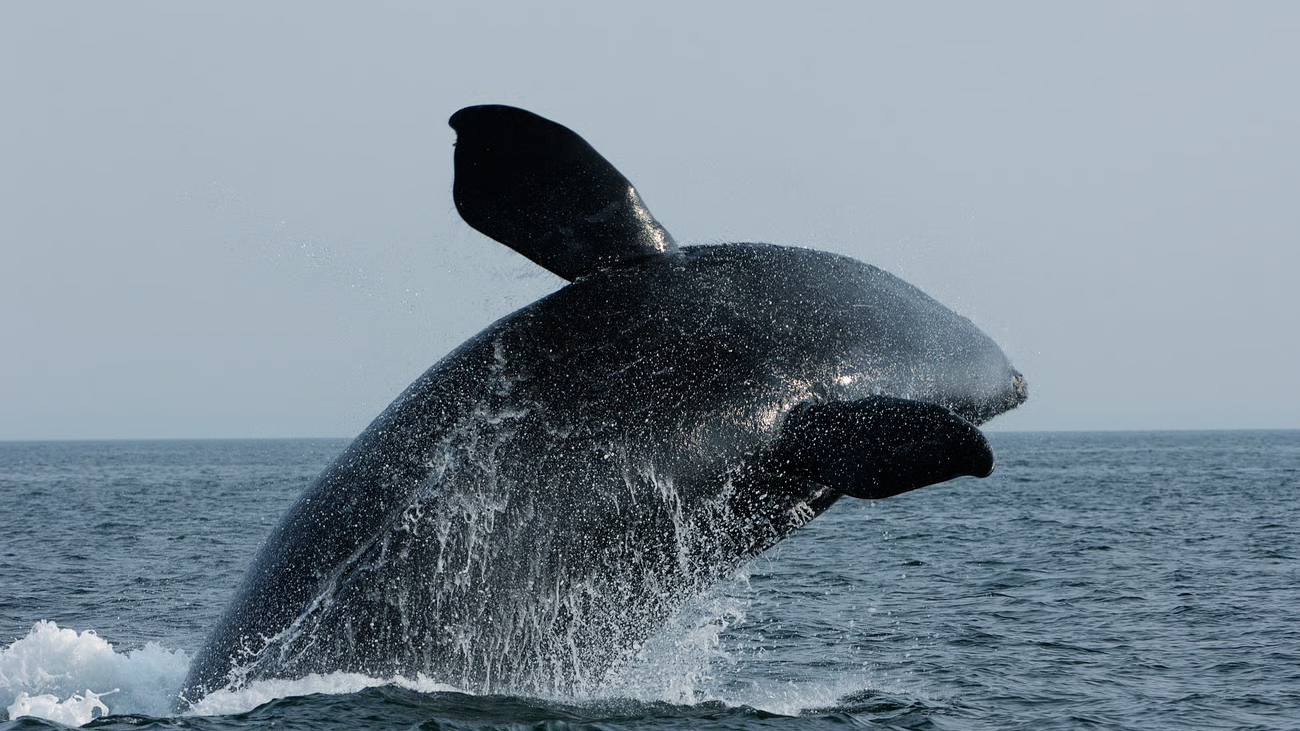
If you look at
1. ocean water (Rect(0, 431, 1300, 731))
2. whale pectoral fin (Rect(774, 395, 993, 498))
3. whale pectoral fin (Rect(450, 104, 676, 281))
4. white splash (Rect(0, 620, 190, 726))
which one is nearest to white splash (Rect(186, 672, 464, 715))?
ocean water (Rect(0, 431, 1300, 731))

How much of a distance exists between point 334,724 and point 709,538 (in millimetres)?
2597

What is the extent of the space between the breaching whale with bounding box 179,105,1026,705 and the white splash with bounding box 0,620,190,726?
199cm

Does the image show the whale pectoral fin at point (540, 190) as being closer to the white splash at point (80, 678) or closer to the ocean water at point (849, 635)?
the ocean water at point (849, 635)

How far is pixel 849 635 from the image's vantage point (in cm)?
1983

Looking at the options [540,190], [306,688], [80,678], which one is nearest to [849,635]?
[80,678]

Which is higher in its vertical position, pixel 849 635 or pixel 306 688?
pixel 306 688

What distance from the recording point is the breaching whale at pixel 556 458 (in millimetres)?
8680

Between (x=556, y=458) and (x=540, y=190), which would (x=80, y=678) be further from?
(x=540, y=190)

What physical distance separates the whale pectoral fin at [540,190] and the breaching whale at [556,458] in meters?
0.01

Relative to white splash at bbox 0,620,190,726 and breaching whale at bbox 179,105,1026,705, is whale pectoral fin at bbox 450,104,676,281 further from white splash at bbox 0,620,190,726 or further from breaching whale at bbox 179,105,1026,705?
white splash at bbox 0,620,190,726

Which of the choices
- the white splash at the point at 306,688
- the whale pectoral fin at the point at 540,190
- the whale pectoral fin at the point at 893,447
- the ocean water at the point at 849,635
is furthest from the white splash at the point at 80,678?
the whale pectoral fin at the point at 893,447

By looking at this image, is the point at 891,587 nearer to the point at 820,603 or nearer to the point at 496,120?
the point at 820,603

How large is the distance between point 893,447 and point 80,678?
7726 mm

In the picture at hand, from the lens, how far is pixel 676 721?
35.5 ft
